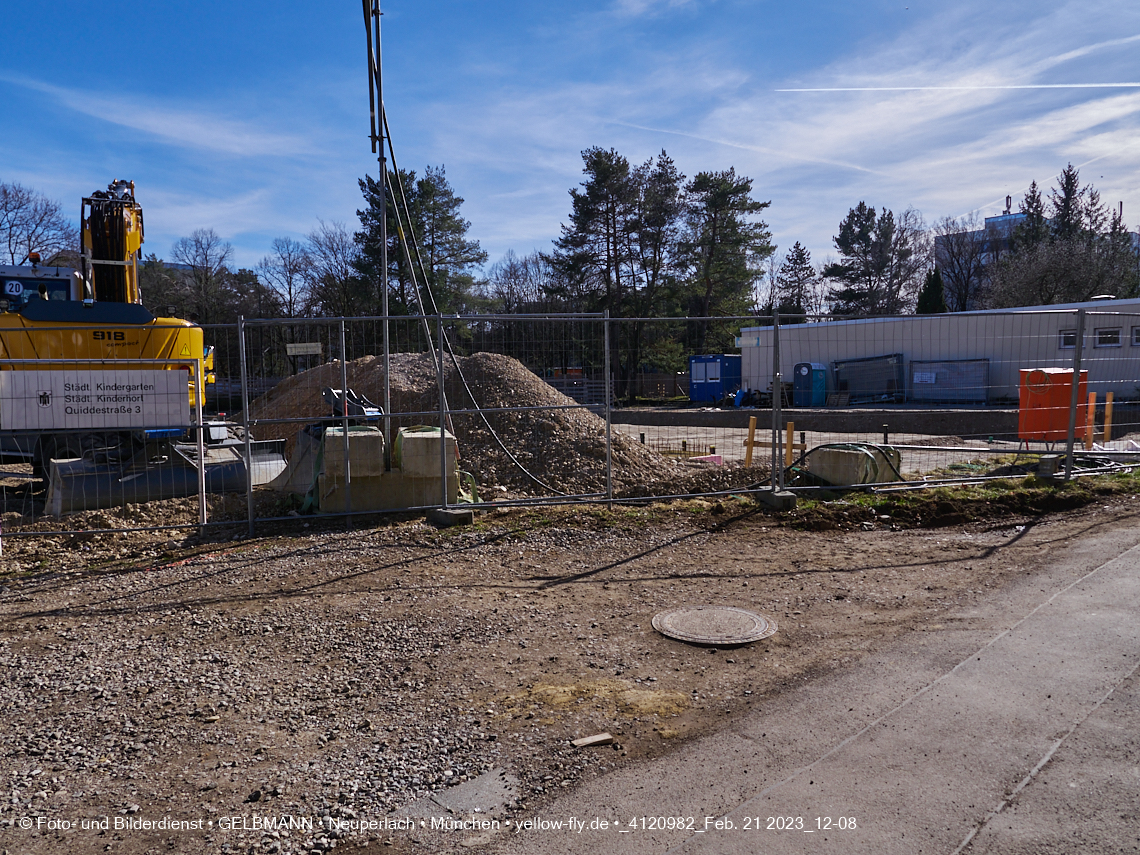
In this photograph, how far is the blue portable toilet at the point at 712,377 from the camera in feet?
126

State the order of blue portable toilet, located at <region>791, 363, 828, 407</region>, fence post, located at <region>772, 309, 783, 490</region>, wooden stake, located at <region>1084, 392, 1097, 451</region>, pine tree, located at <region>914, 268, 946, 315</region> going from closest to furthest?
fence post, located at <region>772, 309, 783, 490</region>, wooden stake, located at <region>1084, 392, 1097, 451</region>, blue portable toilet, located at <region>791, 363, 828, 407</region>, pine tree, located at <region>914, 268, 946, 315</region>

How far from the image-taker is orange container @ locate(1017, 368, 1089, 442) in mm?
11539

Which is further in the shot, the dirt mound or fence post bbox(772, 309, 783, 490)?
the dirt mound

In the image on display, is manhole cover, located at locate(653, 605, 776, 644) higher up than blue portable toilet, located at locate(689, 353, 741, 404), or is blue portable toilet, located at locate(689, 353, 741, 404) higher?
blue portable toilet, located at locate(689, 353, 741, 404)

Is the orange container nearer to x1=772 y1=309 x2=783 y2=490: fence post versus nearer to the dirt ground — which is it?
the dirt ground

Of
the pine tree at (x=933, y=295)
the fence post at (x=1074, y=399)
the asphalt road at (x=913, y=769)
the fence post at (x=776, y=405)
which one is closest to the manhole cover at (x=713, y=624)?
the asphalt road at (x=913, y=769)

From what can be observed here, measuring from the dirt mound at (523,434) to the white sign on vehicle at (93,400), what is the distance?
1.42 m

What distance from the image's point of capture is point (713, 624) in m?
5.32

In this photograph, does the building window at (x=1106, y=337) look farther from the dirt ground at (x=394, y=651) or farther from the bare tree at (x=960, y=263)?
the bare tree at (x=960, y=263)

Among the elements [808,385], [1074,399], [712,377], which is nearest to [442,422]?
[1074,399]

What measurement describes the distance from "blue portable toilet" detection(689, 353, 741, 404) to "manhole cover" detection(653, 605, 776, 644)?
1312 inches

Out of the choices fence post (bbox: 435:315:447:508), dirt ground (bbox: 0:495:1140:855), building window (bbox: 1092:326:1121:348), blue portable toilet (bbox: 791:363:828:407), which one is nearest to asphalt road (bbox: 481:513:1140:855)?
dirt ground (bbox: 0:495:1140:855)

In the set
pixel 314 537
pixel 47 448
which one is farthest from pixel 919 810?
pixel 47 448

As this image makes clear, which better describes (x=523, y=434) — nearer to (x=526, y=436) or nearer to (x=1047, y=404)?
(x=526, y=436)
